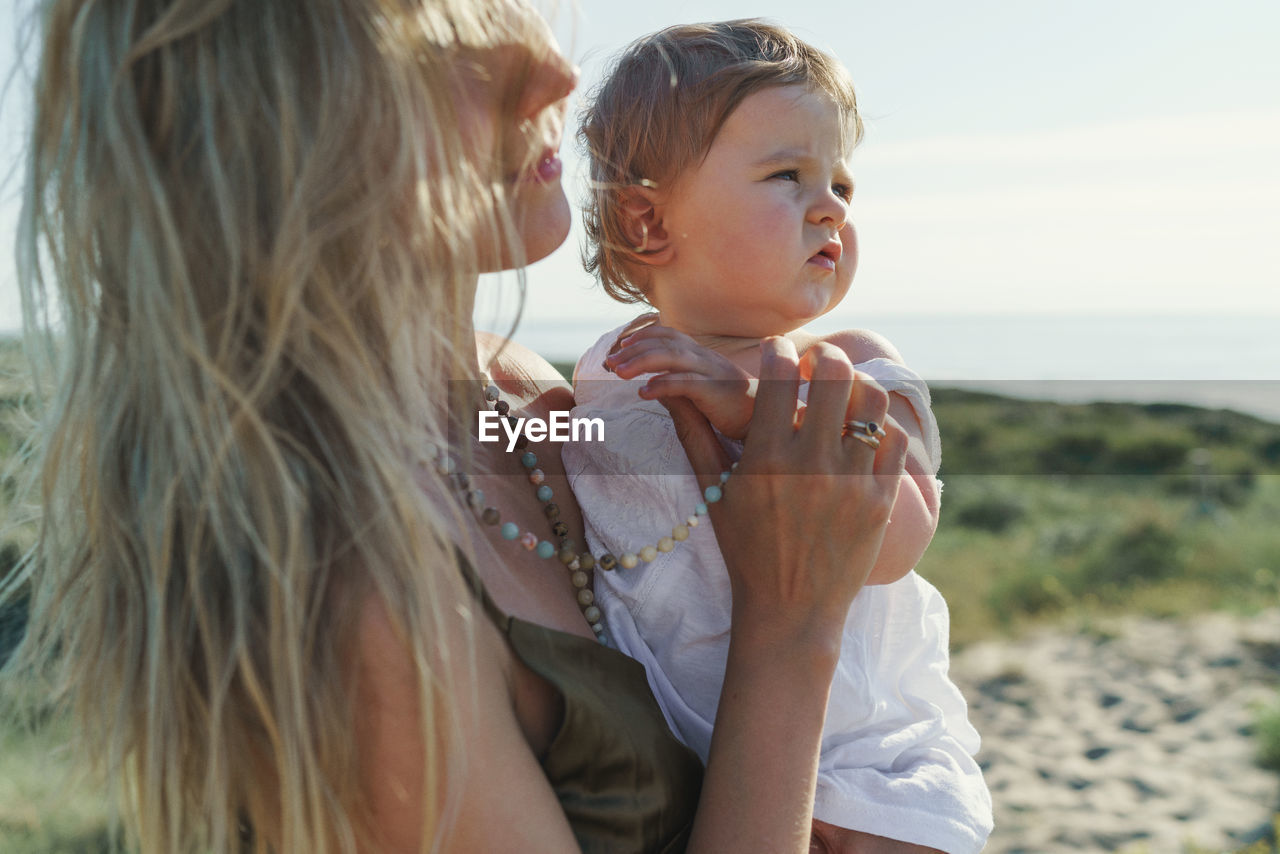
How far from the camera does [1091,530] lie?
43.3 feet

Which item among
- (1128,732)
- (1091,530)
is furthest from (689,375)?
(1091,530)

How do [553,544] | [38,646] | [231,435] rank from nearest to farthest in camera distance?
[231,435] → [38,646] → [553,544]

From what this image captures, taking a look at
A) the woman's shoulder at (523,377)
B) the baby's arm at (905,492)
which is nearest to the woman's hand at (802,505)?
the baby's arm at (905,492)

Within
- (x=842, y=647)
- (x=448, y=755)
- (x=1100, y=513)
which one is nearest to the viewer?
(x=448, y=755)

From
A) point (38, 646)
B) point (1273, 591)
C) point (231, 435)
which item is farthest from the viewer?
point (1273, 591)

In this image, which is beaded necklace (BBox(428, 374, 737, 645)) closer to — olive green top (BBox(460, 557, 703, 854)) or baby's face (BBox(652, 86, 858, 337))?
olive green top (BBox(460, 557, 703, 854))

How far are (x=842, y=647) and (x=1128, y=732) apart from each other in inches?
277

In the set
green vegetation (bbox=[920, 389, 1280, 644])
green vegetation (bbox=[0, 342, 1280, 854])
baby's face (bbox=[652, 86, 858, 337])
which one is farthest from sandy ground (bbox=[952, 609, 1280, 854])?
baby's face (bbox=[652, 86, 858, 337])

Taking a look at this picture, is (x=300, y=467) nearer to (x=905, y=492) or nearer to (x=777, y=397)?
(x=777, y=397)

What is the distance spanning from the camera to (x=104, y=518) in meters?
1.35

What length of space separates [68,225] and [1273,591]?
11448 mm

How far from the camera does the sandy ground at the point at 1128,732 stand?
6371mm

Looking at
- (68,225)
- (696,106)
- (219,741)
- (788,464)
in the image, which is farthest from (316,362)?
(696,106)

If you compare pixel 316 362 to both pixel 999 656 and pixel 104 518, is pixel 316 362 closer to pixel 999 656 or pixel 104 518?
pixel 104 518
